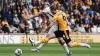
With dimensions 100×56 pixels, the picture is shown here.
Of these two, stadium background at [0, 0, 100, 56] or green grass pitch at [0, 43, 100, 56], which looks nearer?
green grass pitch at [0, 43, 100, 56]

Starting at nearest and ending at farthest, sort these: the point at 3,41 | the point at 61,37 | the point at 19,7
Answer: the point at 61,37
the point at 3,41
the point at 19,7

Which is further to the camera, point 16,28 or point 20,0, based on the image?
point 20,0

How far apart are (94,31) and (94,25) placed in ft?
2.86

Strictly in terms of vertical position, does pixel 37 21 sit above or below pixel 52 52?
below

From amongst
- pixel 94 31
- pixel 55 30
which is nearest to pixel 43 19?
pixel 94 31

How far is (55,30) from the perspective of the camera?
1627cm

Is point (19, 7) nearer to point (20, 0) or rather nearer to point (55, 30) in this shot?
point (20, 0)

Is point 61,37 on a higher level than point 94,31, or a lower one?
→ higher

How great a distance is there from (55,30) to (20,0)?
1628 cm

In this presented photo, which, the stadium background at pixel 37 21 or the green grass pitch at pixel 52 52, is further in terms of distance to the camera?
the stadium background at pixel 37 21

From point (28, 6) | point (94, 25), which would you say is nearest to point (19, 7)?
point (28, 6)

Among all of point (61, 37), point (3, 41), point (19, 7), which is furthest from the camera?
point (19, 7)

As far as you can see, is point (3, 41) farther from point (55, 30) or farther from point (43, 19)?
point (55, 30)

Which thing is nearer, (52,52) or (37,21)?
(52,52)
